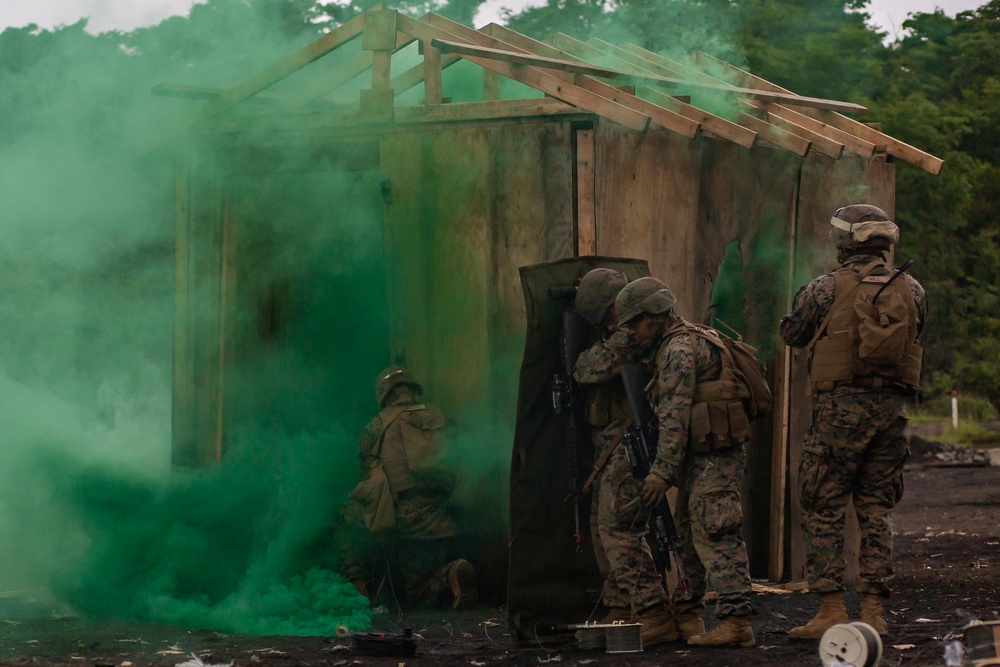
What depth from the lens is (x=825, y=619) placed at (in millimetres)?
6449

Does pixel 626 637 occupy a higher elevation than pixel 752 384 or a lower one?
lower

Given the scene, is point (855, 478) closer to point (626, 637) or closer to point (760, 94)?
point (626, 637)

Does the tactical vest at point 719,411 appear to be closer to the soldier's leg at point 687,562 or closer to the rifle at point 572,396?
the soldier's leg at point 687,562

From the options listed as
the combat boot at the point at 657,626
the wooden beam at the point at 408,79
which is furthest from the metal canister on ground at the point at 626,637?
the wooden beam at the point at 408,79

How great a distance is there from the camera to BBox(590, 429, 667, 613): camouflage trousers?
6.55m

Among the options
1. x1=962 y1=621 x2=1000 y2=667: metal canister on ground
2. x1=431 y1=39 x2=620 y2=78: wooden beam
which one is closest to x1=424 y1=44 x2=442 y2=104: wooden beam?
x1=431 y1=39 x2=620 y2=78: wooden beam

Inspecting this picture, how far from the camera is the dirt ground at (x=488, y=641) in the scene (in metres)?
6.14

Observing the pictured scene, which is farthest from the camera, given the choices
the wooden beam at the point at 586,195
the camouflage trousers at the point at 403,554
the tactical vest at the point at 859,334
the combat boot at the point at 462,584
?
the camouflage trousers at the point at 403,554

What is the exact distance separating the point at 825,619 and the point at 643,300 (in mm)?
1854

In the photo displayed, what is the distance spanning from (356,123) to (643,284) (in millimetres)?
2959

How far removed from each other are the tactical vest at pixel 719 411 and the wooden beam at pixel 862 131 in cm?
248

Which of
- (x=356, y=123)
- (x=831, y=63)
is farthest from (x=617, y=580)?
(x=831, y=63)

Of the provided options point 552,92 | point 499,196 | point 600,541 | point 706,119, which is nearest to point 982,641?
point 600,541

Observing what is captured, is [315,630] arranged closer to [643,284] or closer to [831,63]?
[643,284]
